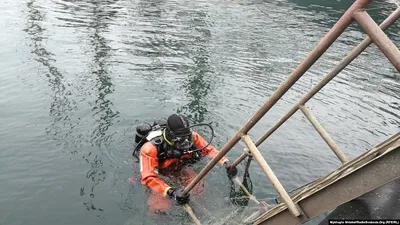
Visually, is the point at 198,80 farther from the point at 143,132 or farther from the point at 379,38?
the point at 379,38

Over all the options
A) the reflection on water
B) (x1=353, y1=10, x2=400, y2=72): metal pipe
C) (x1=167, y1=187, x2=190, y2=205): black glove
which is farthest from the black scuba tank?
(x1=353, y1=10, x2=400, y2=72): metal pipe

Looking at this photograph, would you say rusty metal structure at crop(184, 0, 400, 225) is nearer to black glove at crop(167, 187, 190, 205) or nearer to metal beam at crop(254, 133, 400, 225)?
metal beam at crop(254, 133, 400, 225)

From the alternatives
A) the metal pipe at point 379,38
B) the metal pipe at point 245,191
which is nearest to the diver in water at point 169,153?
the metal pipe at point 245,191

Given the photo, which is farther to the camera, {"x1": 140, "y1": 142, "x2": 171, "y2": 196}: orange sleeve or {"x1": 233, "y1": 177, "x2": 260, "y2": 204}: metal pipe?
{"x1": 233, "y1": 177, "x2": 260, "y2": 204}: metal pipe

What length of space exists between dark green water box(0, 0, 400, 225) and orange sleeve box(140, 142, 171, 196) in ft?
1.78

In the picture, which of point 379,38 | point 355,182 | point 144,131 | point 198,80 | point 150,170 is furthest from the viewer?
point 198,80

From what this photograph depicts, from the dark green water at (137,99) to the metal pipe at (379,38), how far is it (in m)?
4.46

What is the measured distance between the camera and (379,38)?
261 centimetres

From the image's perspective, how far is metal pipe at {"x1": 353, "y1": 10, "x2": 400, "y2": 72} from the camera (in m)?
2.52

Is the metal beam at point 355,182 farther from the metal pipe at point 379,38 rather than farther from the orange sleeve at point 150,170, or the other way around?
the orange sleeve at point 150,170

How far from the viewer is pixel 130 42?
645 inches

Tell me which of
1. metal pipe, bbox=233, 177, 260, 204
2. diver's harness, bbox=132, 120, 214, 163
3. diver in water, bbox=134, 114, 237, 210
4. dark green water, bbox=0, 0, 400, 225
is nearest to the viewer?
diver in water, bbox=134, 114, 237, 210

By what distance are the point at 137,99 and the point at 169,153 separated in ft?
15.8

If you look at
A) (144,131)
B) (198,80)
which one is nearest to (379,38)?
(144,131)
